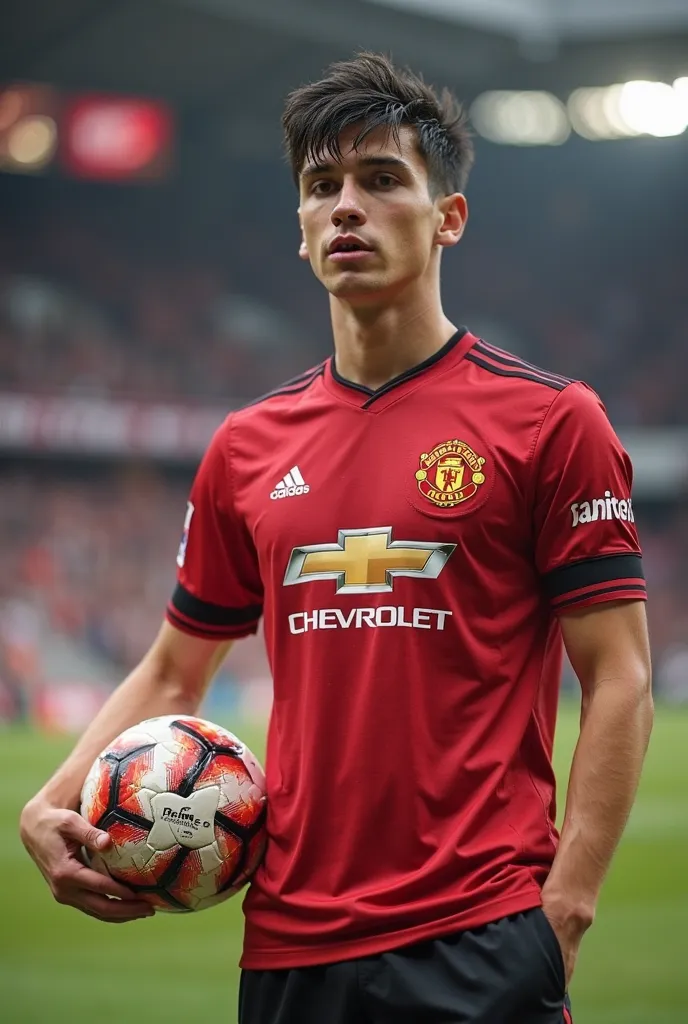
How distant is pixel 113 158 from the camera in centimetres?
2684

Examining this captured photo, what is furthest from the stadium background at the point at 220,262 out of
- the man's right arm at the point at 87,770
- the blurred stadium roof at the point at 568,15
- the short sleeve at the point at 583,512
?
the short sleeve at the point at 583,512

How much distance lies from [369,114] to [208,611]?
105 centimetres

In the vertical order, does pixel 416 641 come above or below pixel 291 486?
below

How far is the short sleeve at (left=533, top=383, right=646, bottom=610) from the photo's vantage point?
226 centimetres

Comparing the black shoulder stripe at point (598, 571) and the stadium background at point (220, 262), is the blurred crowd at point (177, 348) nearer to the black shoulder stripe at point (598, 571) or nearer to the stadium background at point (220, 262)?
the stadium background at point (220, 262)

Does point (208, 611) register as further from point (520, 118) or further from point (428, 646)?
point (520, 118)

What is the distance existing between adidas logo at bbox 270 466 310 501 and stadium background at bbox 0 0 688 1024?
13848 millimetres

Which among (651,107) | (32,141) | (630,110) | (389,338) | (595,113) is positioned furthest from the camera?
(595,113)

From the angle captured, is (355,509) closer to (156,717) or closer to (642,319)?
(156,717)

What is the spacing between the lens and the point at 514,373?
246 centimetres

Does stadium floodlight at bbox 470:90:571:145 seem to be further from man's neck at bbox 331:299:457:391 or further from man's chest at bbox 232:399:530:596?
man's chest at bbox 232:399:530:596

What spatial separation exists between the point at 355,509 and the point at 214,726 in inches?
21.5

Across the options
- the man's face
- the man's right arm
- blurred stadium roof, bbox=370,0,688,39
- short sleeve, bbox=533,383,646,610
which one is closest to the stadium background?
blurred stadium roof, bbox=370,0,688,39

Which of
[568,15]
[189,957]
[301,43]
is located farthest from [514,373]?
[568,15]
